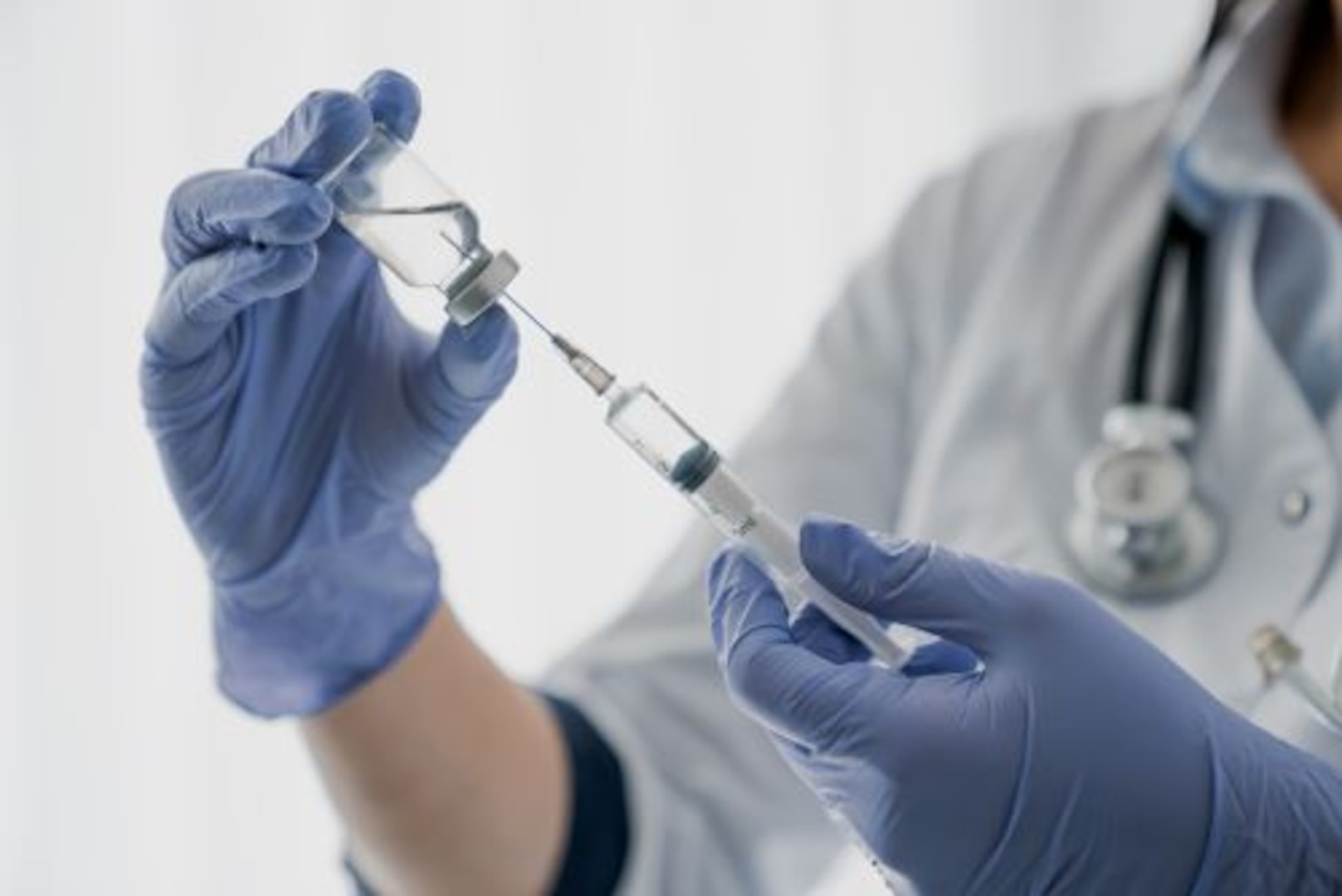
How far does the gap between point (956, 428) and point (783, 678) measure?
46cm

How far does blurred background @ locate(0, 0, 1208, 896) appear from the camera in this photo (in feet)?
6.75

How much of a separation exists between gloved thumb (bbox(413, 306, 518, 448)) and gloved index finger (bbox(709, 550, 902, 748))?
7.8 inches

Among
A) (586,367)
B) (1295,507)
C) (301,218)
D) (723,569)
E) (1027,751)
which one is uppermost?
(301,218)

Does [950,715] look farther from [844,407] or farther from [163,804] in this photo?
[163,804]

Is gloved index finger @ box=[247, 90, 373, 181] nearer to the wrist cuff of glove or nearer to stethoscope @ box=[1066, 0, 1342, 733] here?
the wrist cuff of glove

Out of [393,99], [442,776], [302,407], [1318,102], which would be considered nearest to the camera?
[393,99]

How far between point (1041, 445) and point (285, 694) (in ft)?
1.65

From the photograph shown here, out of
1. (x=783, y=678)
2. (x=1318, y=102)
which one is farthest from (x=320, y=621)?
(x=1318, y=102)

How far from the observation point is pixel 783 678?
Answer: 0.92m

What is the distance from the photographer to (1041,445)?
1317mm

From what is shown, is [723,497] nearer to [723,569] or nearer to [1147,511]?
[723,569]

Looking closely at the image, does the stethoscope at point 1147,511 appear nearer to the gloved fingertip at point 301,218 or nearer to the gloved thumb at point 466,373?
the gloved thumb at point 466,373

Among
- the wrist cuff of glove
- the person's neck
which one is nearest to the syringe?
the wrist cuff of glove

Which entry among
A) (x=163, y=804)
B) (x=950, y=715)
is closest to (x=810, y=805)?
(x=950, y=715)
